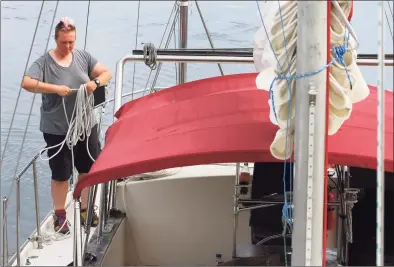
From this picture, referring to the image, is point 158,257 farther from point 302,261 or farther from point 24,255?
point 302,261

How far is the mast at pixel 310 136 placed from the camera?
2105 mm

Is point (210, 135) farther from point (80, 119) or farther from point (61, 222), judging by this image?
point (61, 222)

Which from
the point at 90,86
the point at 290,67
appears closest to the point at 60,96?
the point at 90,86

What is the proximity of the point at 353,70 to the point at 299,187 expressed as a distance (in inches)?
17.4

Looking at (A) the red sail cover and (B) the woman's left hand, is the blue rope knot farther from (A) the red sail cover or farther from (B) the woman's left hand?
(B) the woman's left hand

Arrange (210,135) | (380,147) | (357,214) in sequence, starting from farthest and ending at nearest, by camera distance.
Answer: (357,214) < (210,135) < (380,147)

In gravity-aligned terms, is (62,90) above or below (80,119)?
above

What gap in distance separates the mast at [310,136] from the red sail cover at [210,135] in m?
0.41

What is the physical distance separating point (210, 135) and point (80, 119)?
1.27 metres

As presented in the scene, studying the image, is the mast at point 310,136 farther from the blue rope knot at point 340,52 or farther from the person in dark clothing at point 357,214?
the person in dark clothing at point 357,214

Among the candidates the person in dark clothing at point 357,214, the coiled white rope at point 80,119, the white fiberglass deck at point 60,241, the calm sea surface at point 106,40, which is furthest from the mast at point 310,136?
the calm sea surface at point 106,40

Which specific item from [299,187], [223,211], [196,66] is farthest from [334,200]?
[196,66]

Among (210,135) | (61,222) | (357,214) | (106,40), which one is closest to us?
(210,135)

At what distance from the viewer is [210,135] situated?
2.82m
